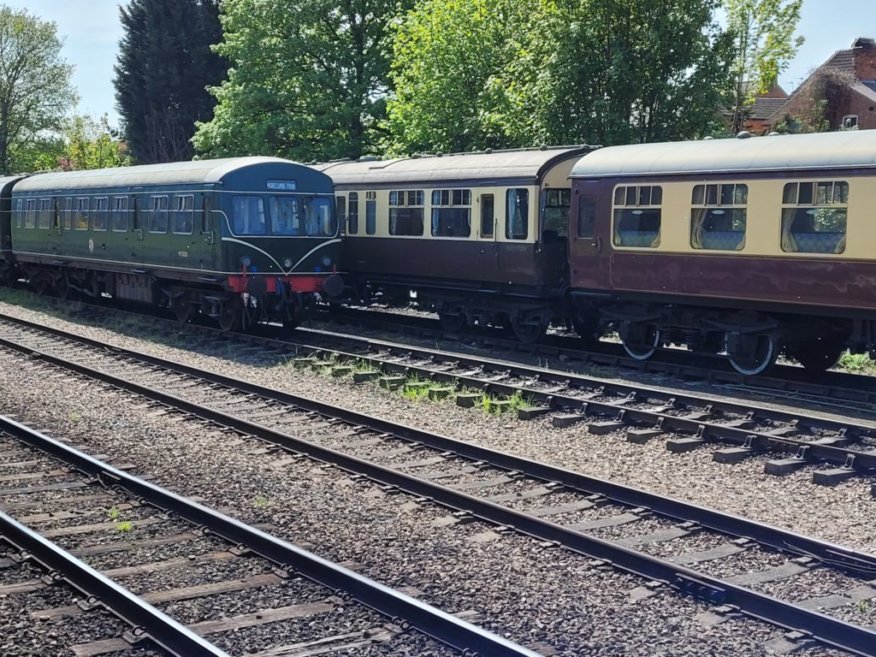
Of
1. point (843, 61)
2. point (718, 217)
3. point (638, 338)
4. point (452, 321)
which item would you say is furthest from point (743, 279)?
point (843, 61)

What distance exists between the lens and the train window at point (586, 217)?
16.4 meters

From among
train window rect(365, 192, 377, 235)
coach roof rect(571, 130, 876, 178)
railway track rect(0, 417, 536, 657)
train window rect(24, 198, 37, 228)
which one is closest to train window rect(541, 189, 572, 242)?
coach roof rect(571, 130, 876, 178)

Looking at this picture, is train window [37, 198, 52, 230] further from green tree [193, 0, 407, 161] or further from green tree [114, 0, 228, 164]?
green tree [114, 0, 228, 164]

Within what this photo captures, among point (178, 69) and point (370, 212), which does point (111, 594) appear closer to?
point (370, 212)

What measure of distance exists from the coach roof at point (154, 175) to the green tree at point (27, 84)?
132ft

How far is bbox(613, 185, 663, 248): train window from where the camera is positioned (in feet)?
50.4

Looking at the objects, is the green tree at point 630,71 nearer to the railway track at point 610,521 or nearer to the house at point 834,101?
the railway track at point 610,521

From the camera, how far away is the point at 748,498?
866 centimetres

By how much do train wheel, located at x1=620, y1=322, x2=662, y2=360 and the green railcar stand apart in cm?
573

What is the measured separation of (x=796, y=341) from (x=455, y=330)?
7213 millimetres

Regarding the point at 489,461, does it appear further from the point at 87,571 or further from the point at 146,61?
the point at 146,61

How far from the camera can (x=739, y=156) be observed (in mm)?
14250

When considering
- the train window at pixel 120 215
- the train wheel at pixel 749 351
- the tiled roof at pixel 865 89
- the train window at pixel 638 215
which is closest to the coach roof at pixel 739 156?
the train window at pixel 638 215

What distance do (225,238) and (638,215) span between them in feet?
23.4
